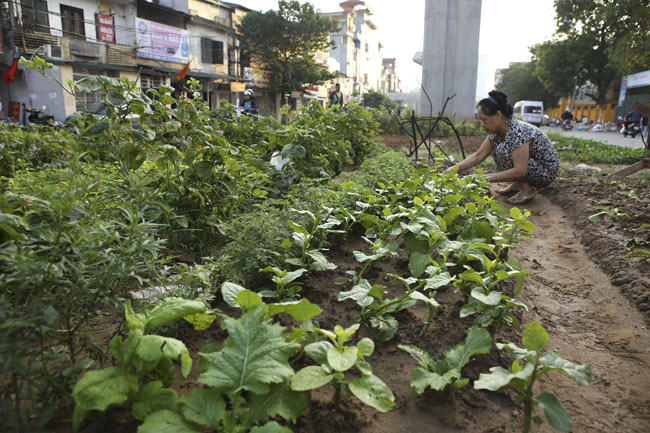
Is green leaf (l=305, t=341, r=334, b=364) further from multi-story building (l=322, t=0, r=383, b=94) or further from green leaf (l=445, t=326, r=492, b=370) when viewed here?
multi-story building (l=322, t=0, r=383, b=94)

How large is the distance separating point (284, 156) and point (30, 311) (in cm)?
266

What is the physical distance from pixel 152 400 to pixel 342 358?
53 centimetres

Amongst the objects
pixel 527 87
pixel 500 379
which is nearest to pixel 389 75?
pixel 527 87

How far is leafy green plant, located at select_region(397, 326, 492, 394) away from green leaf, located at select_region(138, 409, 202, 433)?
2.25 ft

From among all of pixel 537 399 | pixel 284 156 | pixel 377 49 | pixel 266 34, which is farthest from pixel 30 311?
pixel 377 49

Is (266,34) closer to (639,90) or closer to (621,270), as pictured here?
(639,90)

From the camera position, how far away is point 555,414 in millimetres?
1189

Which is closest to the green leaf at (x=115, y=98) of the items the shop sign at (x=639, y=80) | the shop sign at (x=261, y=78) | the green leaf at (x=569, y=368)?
the green leaf at (x=569, y=368)

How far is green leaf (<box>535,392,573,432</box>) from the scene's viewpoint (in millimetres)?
1168

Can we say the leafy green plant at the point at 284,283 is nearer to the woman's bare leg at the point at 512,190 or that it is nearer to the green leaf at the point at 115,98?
the green leaf at the point at 115,98

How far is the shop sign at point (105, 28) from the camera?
2044 cm

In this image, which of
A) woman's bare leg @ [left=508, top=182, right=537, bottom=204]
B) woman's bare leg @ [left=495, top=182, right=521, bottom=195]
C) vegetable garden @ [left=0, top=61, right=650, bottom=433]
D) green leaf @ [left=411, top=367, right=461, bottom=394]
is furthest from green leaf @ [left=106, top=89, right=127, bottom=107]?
woman's bare leg @ [left=495, top=182, right=521, bottom=195]

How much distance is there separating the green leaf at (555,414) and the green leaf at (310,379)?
23.9 inches

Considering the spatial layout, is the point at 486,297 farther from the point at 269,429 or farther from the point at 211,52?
the point at 211,52
